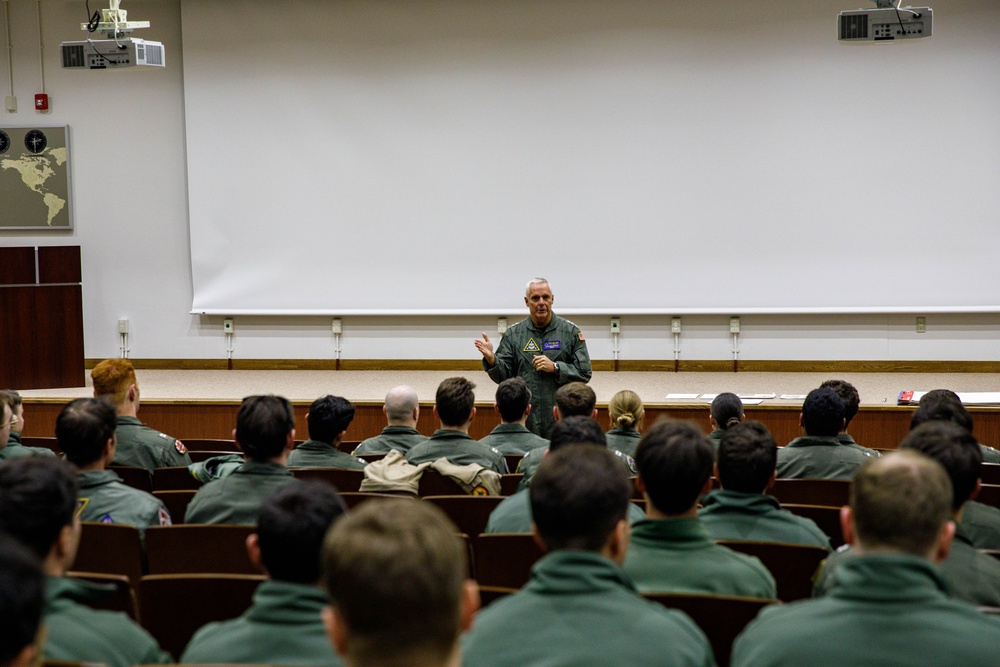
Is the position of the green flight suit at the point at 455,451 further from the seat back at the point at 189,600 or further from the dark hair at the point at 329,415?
the seat back at the point at 189,600

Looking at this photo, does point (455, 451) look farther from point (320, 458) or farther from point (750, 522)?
point (750, 522)

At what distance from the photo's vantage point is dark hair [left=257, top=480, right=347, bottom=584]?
1974 millimetres

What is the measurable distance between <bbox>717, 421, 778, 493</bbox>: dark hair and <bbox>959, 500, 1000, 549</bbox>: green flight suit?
72cm

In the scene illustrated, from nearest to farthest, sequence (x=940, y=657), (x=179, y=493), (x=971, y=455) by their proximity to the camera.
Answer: (x=940, y=657) → (x=971, y=455) → (x=179, y=493)

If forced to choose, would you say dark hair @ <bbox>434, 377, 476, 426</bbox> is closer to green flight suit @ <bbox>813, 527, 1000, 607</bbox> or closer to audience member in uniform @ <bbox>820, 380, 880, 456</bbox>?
audience member in uniform @ <bbox>820, 380, 880, 456</bbox>

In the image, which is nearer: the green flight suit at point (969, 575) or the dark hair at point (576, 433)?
the green flight suit at point (969, 575)

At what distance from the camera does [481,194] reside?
10.3 m

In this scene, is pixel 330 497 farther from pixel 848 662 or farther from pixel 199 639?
pixel 848 662

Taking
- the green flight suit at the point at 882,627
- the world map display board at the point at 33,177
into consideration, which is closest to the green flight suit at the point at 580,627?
the green flight suit at the point at 882,627

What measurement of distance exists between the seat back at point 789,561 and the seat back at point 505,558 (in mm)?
553

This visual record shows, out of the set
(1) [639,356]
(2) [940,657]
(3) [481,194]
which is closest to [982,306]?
(1) [639,356]

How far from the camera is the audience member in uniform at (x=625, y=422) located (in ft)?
14.8

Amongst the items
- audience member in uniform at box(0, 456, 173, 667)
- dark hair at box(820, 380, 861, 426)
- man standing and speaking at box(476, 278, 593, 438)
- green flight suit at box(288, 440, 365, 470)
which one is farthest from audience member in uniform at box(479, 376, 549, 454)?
audience member in uniform at box(0, 456, 173, 667)

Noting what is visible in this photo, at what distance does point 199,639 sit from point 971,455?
202 cm
